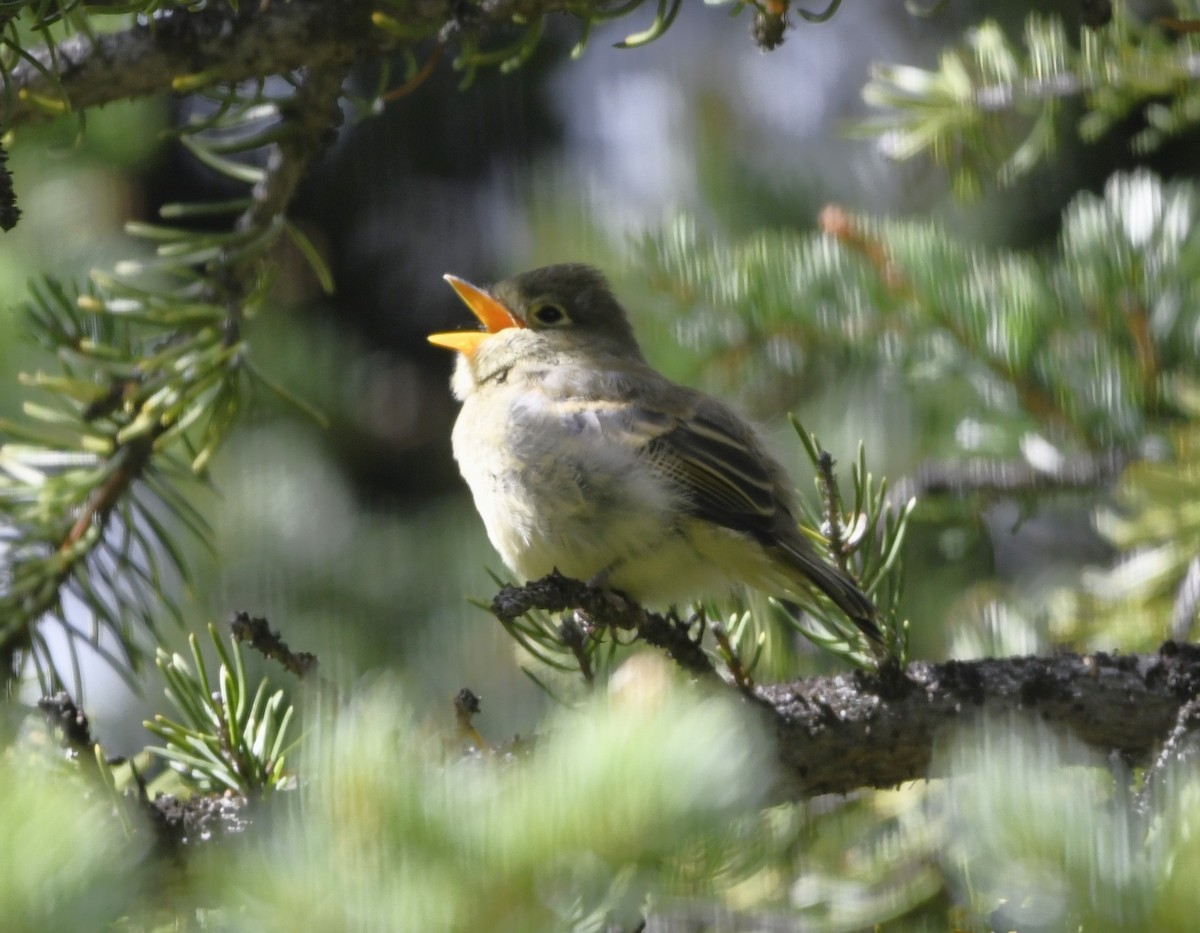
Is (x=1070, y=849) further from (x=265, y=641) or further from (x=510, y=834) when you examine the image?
(x=265, y=641)

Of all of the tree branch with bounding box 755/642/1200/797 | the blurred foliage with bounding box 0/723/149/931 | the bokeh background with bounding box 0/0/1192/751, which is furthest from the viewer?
the bokeh background with bounding box 0/0/1192/751

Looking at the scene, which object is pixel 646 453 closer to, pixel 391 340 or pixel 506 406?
pixel 506 406

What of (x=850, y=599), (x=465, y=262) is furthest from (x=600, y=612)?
(x=465, y=262)

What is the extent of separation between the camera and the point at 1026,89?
110 inches

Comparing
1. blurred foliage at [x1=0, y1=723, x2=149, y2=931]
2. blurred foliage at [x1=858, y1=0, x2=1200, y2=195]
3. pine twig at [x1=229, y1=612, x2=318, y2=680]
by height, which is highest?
blurred foliage at [x1=858, y1=0, x2=1200, y2=195]

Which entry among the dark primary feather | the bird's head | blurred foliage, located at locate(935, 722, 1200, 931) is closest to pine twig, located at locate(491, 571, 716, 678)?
the dark primary feather

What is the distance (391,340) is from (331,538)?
978 millimetres

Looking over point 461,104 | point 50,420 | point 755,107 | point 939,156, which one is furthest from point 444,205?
point 50,420

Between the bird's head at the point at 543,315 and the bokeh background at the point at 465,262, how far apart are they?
9cm

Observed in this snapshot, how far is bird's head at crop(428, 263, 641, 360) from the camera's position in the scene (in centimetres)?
364

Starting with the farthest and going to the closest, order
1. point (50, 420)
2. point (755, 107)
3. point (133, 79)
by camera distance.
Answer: point (755, 107), point (50, 420), point (133, 79)

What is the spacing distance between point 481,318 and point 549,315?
193 millimetres

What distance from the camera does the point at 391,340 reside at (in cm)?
492

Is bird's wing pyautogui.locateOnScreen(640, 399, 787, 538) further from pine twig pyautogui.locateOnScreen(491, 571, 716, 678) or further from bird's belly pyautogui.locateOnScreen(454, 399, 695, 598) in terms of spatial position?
pine twig pyautogui.locateOnScreen(491, 571, 716, 678)
